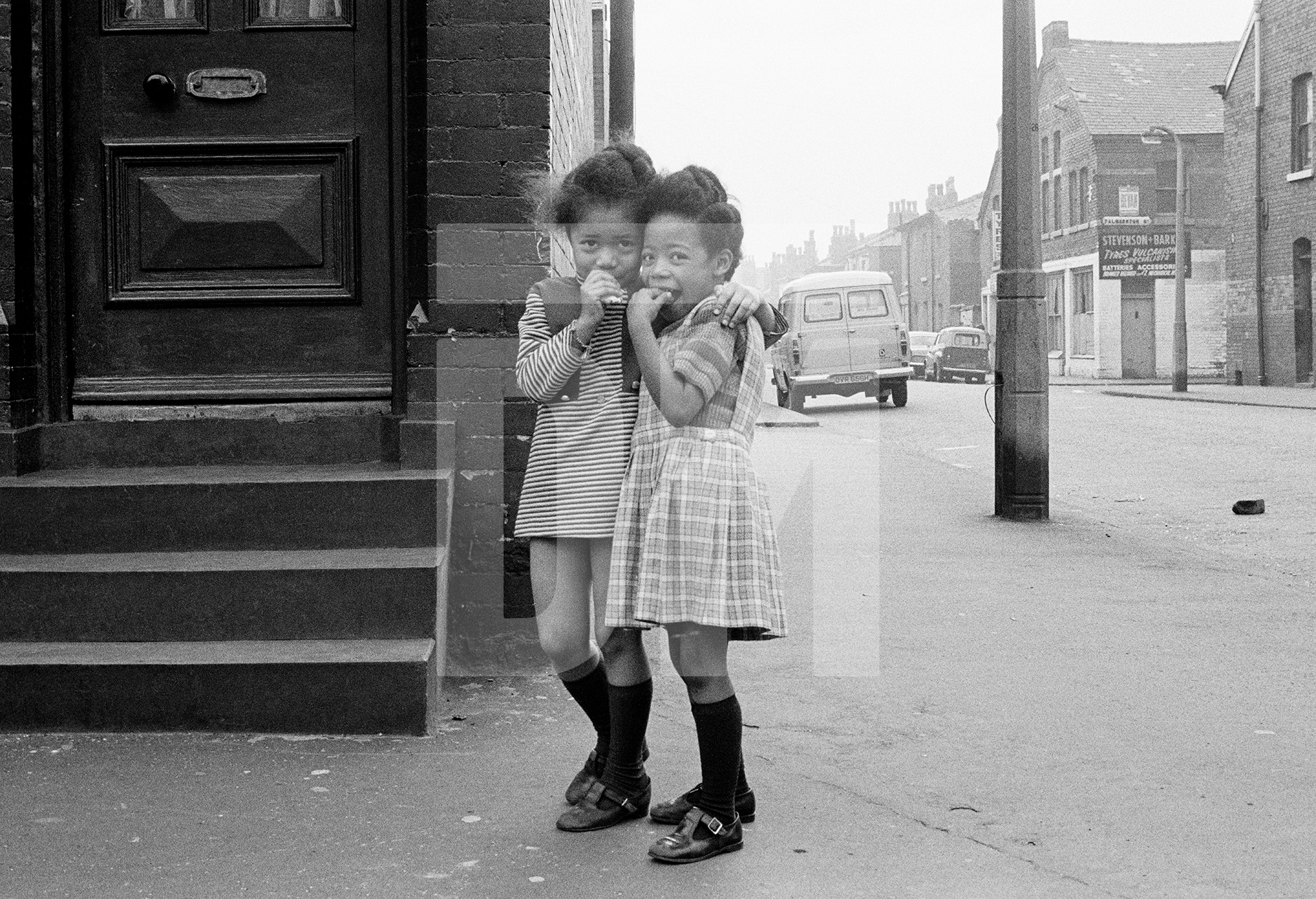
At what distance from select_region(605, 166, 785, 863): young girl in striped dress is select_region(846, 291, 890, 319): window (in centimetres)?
2374

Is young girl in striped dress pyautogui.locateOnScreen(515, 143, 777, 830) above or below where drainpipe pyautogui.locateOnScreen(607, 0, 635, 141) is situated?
below

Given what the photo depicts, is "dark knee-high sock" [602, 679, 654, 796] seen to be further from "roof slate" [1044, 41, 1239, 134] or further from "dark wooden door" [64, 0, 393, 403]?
"roof slate" [1044, 41, 1239, 134]

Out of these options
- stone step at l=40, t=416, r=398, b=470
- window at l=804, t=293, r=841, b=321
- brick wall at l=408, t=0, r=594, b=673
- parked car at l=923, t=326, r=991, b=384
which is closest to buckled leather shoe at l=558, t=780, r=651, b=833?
brick wall at l=408, t=0, r=594, b=673

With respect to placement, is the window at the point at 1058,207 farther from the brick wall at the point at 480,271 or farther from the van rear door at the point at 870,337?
the brick wall at the point at 480,271

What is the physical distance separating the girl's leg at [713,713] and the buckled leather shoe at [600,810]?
0.24m

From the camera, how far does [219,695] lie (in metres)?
4.16

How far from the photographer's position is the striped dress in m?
3.46

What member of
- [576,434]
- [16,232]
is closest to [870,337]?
[16,232]

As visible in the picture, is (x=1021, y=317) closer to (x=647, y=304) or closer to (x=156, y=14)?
(x=156, y=14)

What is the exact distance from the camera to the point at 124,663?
414cm

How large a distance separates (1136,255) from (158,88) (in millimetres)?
A: 36392

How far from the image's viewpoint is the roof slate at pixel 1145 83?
155 feet

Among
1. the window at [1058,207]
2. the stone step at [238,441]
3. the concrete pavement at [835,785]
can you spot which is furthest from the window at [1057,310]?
the stone step at [238,441]

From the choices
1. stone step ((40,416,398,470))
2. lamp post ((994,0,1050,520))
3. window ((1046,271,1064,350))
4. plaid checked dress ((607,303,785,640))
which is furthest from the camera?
window ((1046,271,1064,350))
